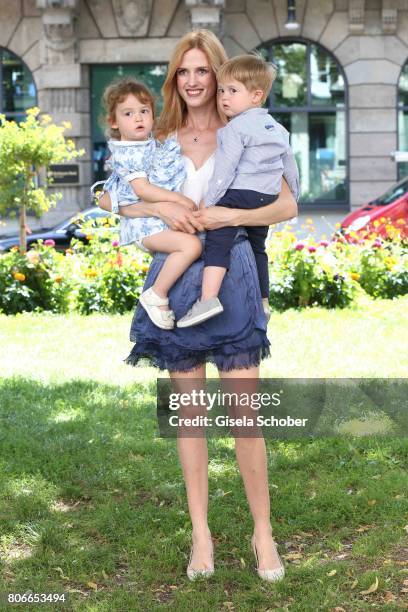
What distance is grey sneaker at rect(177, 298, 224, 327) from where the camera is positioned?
407 cm

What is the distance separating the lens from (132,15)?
22.1 m

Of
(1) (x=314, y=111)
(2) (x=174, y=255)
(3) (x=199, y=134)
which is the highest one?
(1) (x=314, y=111)

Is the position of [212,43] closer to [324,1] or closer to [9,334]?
[9,334]

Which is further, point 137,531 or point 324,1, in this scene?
point 324,1

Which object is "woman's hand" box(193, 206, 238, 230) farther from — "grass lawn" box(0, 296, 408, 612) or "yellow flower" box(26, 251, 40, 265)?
"yellow flower" box(26, 251, 40, 265)

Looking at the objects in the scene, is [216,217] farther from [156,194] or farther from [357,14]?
[357,14]

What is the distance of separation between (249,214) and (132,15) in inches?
747

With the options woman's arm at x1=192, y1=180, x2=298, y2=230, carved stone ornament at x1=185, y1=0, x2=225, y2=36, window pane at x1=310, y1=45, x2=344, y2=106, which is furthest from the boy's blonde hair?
window pane at x1=310, y1=45, x2=344, y2=106

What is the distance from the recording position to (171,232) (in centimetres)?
416

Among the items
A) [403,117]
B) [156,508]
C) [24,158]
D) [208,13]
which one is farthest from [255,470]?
[403,117]

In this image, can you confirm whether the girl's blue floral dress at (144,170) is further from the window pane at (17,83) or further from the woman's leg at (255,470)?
the window pane at (17,83)

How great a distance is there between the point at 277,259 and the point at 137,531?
697 centimetres

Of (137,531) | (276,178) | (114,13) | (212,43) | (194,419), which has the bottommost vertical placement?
(137,531)

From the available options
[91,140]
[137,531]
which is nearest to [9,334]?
[137,531]
